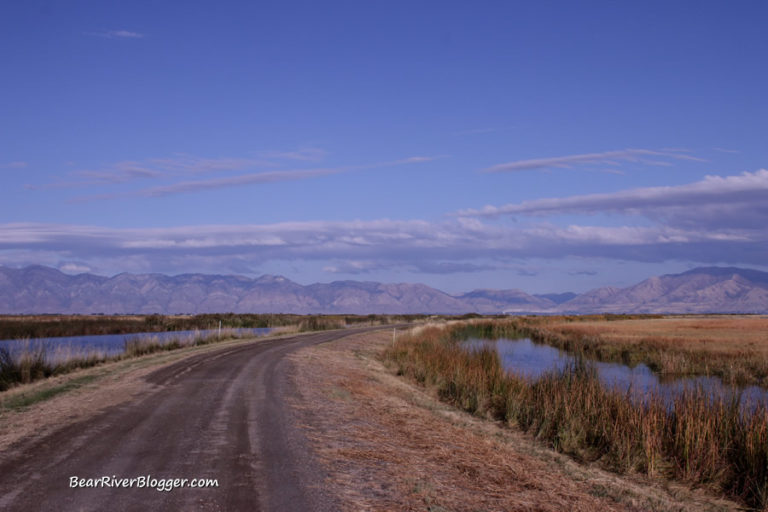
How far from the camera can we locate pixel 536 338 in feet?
204

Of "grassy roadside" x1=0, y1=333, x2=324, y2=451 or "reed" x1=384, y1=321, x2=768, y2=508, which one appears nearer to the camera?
"reed" x1=384, y1=321, x2=768, y2=508

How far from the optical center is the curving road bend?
26.1 feet

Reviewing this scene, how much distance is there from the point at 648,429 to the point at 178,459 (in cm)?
907

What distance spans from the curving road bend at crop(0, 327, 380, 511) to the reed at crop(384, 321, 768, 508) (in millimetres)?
6359

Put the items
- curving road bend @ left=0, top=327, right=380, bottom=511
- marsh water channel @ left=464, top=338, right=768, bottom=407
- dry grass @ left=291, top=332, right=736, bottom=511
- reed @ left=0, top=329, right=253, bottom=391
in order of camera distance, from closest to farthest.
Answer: curving road bend @ left=0, top=327, right=380, bottom=511 → dry grass @ left=291, top=332, right=736, bottom=511 → marsh water channel @ left=464, top=338, right=768, bottom=407 → reed @ left=0, top=329, right=253, bottom=391

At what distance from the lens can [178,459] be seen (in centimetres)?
987

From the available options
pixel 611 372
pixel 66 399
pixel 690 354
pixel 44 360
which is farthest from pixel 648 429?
pixel 690 354

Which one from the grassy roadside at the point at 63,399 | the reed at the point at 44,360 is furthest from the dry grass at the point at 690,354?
the reed at the point at 44,360

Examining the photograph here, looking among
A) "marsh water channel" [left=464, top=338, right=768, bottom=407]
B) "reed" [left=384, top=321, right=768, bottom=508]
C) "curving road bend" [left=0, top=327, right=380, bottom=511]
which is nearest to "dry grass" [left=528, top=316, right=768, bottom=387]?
"marsh water channel" [left=464, top=338, right=768, bottom=407]

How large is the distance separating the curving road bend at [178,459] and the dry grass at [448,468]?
27.4 inches

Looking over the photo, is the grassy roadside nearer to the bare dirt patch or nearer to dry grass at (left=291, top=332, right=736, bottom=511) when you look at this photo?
the bare dirt patch

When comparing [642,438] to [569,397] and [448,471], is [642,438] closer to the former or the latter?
[569,397]

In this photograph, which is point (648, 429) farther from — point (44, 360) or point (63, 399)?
point (44, 360)

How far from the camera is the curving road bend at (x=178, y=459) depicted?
7.95 meters
